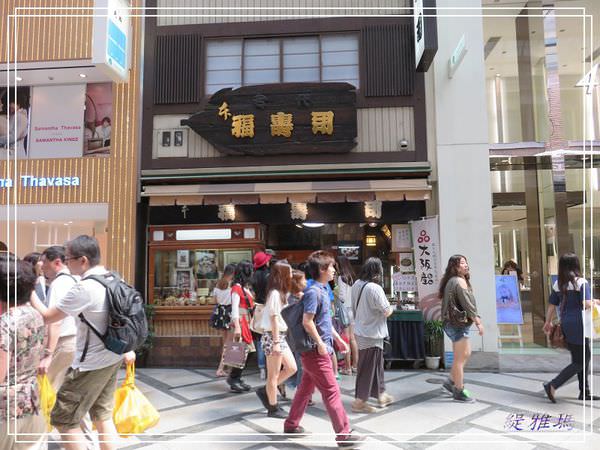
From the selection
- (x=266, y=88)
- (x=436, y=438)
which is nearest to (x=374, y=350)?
(x=436, y=438)

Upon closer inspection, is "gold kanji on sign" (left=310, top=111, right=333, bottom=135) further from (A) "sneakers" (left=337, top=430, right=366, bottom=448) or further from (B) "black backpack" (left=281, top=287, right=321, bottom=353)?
(A) "sneakers" (left=337, top=430, right=366, bottom=448)

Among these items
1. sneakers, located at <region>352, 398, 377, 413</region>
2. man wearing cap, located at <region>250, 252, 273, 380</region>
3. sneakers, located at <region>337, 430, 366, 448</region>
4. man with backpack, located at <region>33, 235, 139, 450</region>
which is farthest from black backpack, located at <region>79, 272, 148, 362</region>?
sneakers, located at <region>352, 398, 377, 413</region>

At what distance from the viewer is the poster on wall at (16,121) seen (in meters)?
8.65

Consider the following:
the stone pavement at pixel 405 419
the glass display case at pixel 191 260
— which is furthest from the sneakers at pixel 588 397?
the glass display case at pixel 191 260

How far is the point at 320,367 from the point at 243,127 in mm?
5319

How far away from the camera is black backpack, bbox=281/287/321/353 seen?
403 centimetres

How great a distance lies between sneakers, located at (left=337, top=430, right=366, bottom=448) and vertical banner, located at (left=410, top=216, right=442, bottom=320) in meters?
3.96

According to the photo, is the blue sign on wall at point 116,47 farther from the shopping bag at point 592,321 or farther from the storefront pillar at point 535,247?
the storefront pillar at point 535,247

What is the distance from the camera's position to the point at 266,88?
26.9 ft

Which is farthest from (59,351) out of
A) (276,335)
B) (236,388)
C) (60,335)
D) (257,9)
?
(257,9)

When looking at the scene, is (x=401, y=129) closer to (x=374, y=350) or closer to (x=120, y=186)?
(x=374, y=350)

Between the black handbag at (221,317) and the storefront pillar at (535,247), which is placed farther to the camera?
the storefront pillar at (535,247)

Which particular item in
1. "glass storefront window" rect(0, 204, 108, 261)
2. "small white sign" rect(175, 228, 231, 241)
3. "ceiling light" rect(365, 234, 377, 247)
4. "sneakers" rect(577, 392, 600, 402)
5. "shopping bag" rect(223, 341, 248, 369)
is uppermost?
"glass storefront window" rect(0, 204, 108, 261)

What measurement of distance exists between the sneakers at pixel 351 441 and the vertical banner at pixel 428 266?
396 cm
